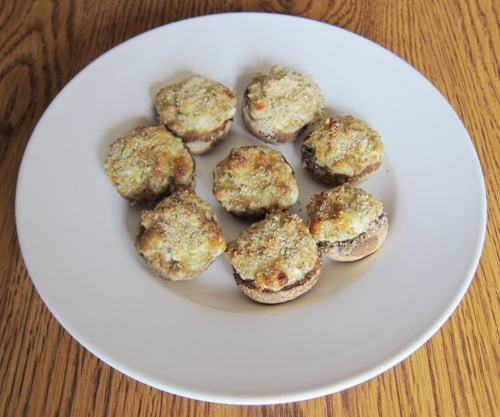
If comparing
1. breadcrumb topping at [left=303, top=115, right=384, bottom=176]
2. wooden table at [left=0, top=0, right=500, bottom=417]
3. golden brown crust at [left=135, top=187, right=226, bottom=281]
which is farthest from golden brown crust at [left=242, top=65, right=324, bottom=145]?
wooden table at [left=0, top=0, right=500, bottom=417]

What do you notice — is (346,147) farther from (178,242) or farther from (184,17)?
(184,17)

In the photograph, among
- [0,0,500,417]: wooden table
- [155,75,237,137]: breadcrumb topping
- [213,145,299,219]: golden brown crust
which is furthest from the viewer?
[155,75,237,137]: breadcrumb topping

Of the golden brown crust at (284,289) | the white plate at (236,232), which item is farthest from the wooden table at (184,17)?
the golden brown crust at (284,289)

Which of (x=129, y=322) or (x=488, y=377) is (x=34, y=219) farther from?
(x=488, y=377)

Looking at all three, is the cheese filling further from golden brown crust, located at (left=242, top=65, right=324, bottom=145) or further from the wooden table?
the wooden table

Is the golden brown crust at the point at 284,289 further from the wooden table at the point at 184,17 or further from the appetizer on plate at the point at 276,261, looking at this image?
the wooden table at the point at 184,17

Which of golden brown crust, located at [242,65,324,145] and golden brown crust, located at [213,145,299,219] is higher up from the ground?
golden brown crust, located at [242,65,324,145]

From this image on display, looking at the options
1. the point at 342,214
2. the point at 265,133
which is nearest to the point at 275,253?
the point at 342,214
